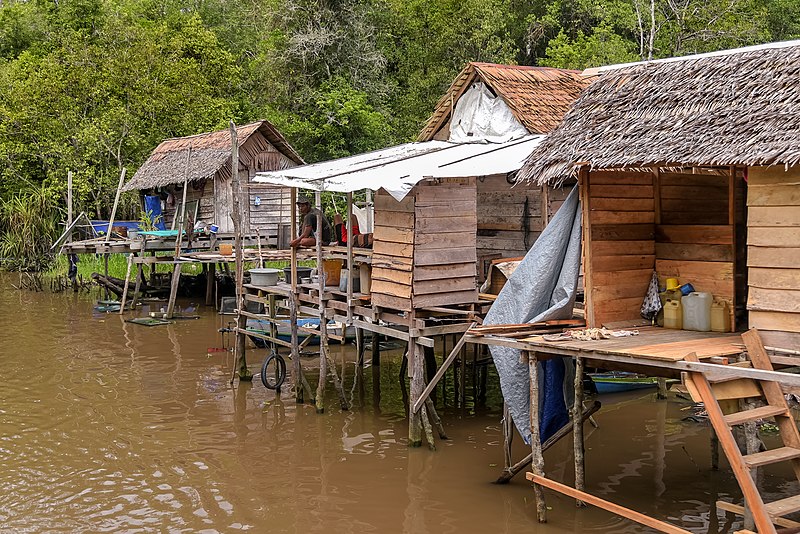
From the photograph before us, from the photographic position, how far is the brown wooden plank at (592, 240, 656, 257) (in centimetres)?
1021

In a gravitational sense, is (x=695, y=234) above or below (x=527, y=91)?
below

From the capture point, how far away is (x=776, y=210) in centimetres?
854

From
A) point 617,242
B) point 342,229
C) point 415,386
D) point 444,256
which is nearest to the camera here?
point 617,242

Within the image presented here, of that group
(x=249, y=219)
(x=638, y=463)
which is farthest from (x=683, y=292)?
(x=249, y=219)

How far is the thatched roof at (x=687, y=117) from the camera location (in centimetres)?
855

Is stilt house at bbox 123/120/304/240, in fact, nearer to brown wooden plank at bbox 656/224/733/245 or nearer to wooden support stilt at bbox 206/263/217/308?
wooden support stilt at bbox 206/263/217/308

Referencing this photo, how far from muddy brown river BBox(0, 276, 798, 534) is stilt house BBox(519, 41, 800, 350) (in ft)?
6.95

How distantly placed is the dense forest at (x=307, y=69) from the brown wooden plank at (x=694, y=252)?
19431 mm

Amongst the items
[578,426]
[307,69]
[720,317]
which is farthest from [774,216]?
[307,69]

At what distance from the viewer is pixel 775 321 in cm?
862

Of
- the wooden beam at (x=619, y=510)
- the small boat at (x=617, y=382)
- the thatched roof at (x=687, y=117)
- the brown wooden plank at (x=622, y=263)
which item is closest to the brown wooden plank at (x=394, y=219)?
the thatched roof at (x=687, y=117)

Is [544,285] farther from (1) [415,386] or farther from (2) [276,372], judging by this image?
(2) [276,372]

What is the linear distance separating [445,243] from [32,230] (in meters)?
22.5

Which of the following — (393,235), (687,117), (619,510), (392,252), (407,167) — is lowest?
(619,510)
